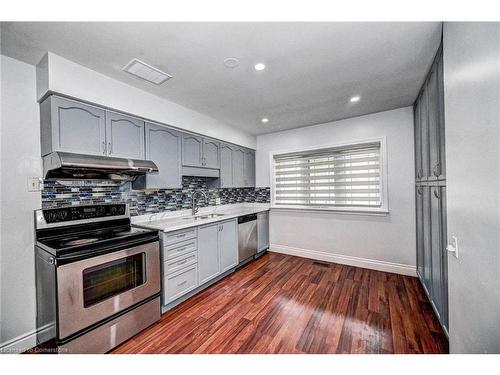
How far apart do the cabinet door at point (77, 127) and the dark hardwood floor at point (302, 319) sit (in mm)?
1745

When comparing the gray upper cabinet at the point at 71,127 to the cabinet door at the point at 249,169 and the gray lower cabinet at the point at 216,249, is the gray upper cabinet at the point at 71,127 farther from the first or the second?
the cabinet door at the point at 249,169

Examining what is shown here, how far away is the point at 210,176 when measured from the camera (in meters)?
3.22

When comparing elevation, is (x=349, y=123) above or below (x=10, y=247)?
above

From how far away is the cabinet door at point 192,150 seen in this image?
2789 mm

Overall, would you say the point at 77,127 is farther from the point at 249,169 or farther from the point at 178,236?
the point at 249,169

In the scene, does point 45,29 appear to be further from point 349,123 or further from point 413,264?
point 413,264

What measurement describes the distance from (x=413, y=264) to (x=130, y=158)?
153 inches

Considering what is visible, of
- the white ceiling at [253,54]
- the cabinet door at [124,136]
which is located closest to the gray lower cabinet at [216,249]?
the cabinet door at [124,136]

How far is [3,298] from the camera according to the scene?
1.66 meters

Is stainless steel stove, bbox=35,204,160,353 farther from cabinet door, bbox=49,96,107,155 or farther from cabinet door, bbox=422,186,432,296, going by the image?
cabinet door, bbox=422,186,432,296

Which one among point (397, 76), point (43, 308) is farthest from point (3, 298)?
point (397, 76)

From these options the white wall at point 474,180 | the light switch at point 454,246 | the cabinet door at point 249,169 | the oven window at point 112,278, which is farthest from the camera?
the cabinet door at point 249,169
